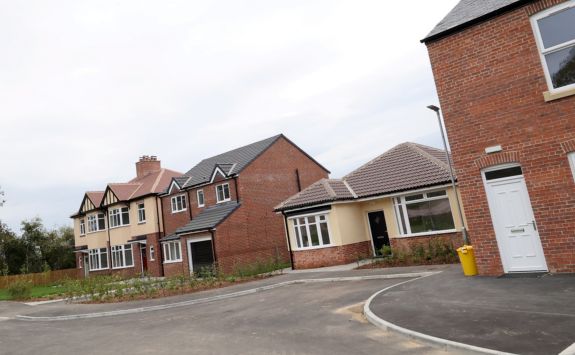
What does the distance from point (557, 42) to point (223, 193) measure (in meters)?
21.5

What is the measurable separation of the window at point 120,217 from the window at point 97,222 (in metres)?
2.06

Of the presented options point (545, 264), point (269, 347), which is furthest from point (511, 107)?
point (269, 347)

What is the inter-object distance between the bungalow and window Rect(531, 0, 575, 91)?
869cm

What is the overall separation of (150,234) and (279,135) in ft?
42.7

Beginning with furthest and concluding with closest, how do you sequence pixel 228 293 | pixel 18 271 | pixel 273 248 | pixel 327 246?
1. pixel 18 271
2. pixel 273 248
3. pixel 327 246
4. pixel 228 293

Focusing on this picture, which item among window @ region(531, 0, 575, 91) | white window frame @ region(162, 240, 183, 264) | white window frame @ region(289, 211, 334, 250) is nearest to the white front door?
window @ region(531, 0, 575, 91)

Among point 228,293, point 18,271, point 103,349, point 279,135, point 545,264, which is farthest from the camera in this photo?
point 18,271

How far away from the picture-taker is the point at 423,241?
60.5 ft

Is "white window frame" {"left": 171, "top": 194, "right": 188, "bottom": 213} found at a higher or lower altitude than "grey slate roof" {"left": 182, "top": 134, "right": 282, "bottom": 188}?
lower

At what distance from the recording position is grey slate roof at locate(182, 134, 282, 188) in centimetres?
2778

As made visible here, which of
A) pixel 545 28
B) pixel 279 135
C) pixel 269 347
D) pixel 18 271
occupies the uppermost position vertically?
pixel 279 135

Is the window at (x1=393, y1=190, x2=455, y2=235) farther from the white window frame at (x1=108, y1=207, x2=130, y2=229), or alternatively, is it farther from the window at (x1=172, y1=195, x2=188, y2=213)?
the white window frame at (x1=108, y1=207, x2=130, y2=229)

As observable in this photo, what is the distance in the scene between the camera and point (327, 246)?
20.5 meters

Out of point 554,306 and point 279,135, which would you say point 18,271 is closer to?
point 279,135
